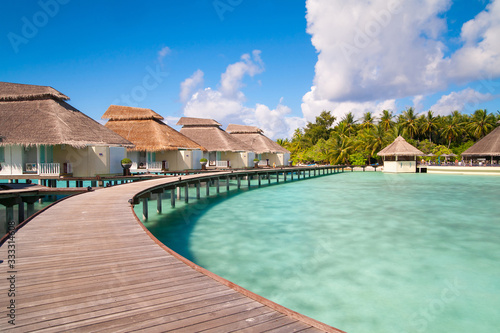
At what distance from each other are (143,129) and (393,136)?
29.7 meters

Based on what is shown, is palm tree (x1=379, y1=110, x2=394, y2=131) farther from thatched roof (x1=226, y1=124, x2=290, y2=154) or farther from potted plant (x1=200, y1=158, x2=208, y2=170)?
potted plant (x1=200, y1=158, x2=208, y2=170)

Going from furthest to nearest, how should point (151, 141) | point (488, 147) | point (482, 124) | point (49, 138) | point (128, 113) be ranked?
point (482, 124) → point (488, 147) → point (128, 113) → point (151, 141) → point (49, 138)

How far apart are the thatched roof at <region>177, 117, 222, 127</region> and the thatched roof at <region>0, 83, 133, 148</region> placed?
1223 cm

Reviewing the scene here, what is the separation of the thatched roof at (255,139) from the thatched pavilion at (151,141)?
9.22 m

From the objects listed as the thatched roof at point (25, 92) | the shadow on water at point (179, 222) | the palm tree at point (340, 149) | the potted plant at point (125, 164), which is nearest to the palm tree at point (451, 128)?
the palm tree at point (340, 149)

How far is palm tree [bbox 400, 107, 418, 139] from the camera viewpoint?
4256 centimetres

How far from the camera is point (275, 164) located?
108 feet

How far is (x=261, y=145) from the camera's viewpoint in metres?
31.6

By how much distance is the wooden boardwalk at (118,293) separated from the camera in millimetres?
2217

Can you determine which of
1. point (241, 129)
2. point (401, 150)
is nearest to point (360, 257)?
point (401, 150)

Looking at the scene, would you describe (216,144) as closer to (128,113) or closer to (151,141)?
(151,141)

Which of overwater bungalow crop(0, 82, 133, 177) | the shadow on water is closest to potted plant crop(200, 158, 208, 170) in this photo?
overwater bungalow crop(0, 82, 133, 177)

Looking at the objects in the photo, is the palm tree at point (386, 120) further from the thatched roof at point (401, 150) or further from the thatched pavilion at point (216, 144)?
the thatched pavilion at point (216, 144)

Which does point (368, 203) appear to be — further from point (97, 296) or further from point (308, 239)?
point (97, 296)
